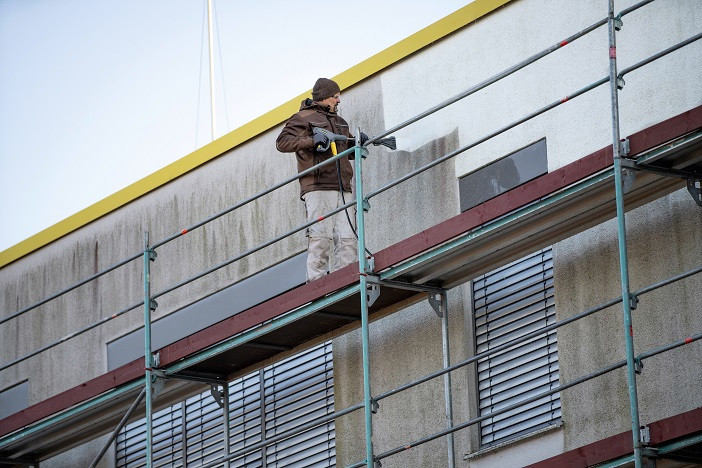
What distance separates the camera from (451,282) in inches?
553

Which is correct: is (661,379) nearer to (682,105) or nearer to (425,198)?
(682,105)

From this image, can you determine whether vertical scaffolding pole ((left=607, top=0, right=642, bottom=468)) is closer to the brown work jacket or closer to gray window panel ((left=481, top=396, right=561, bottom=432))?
gray window panel ((left=481, top=396, right=561, bottom=432))

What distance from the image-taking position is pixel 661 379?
12461 mm

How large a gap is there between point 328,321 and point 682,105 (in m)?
3.96

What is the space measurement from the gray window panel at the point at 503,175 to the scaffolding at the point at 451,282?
23.5 inches

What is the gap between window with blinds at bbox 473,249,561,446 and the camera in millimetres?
13562

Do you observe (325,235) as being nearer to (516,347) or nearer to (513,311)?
(513,311)

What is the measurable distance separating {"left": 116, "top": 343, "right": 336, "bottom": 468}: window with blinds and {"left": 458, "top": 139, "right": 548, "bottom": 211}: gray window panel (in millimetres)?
2365

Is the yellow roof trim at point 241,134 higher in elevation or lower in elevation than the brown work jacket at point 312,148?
higher

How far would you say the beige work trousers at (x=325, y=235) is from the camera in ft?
47.3

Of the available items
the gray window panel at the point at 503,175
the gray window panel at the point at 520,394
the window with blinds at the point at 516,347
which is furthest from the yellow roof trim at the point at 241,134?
the gray window panel at the point at 520,394

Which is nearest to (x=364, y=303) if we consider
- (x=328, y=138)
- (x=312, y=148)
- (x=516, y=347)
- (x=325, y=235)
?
(x=325, y=235)

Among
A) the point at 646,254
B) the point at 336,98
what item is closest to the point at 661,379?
the point at 646,254

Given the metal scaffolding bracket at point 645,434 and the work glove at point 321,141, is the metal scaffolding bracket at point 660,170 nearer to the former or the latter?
the metal scaffolding bracket at point 645,434
